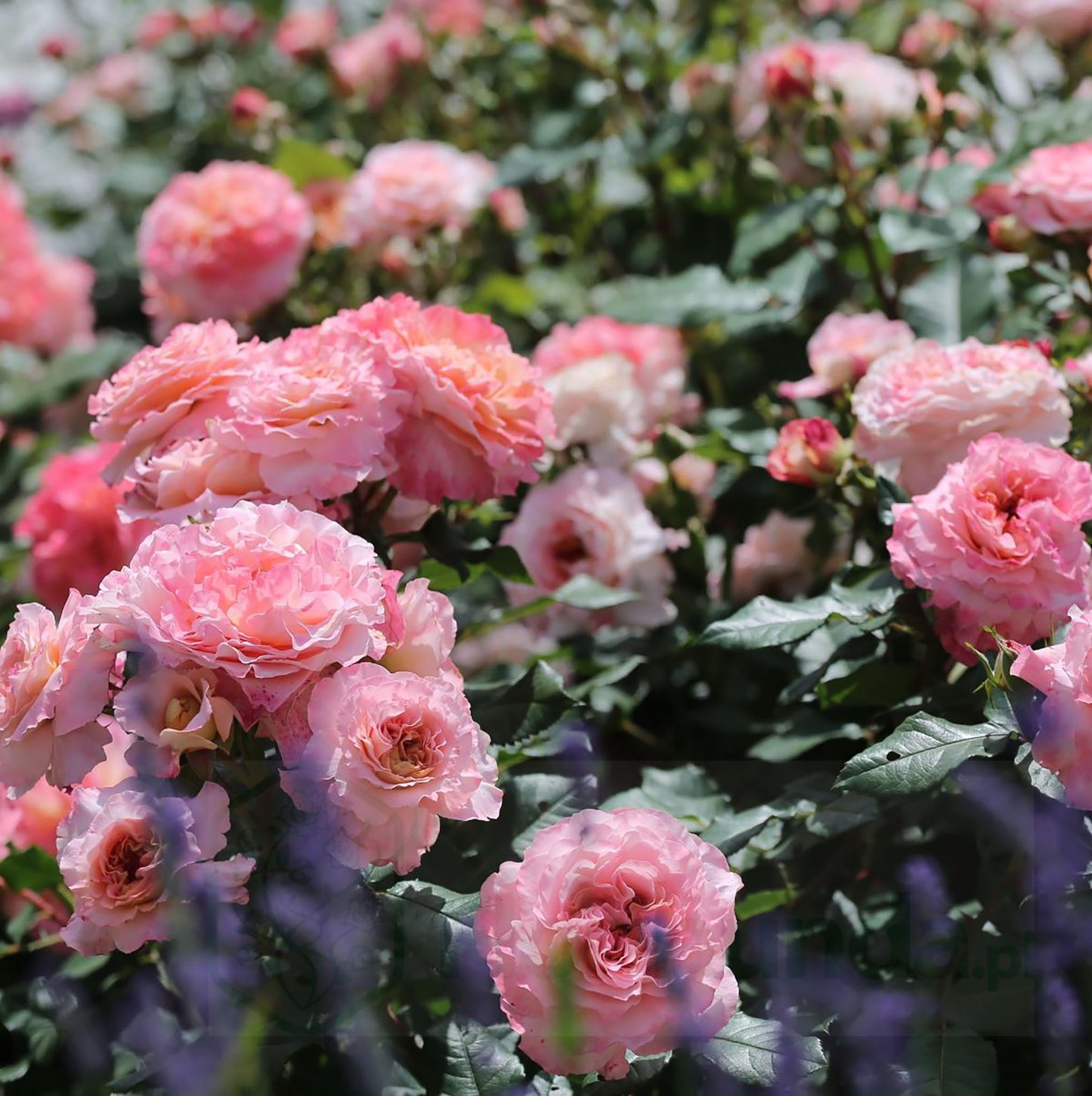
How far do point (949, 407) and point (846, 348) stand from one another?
0.23 meters

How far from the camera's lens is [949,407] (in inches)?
38.5

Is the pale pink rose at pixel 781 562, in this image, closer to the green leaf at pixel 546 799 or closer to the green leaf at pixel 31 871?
the green leaf at pixel 546 799

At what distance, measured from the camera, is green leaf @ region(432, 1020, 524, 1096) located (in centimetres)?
81

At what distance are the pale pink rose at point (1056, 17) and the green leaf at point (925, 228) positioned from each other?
0.33 metres

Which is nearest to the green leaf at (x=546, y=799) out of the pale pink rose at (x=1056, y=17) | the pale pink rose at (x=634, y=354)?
the pale pink rose at (x=634, y=354)

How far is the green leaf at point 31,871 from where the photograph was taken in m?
1.08

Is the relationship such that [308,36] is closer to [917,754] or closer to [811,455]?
[811,455]

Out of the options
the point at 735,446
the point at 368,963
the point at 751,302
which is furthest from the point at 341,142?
the point at 368,963

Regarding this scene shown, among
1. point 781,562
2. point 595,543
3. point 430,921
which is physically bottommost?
point 781,562

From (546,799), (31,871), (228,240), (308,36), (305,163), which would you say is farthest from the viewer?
(308,36)

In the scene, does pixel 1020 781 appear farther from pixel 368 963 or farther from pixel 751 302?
pixel 751 302

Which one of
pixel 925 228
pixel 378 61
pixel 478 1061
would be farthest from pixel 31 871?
pixel 378 61

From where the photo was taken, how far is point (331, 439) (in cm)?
87

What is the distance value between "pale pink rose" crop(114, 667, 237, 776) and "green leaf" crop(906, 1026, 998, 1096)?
0.51 meters
